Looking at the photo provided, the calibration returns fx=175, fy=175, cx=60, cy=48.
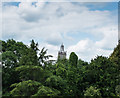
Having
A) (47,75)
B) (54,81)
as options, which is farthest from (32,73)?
(54,81)

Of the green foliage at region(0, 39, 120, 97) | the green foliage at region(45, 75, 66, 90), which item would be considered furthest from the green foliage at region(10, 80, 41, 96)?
the green foliage at region(45, 75, 66, 90)

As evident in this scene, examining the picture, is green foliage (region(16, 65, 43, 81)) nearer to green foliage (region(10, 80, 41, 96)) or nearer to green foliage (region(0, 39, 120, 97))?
green foliage (region(0, 39, 120, 97))

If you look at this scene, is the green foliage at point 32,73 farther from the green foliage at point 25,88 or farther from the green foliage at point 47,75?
the green foliage at point 25,88

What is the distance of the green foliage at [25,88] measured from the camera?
9.84 meters

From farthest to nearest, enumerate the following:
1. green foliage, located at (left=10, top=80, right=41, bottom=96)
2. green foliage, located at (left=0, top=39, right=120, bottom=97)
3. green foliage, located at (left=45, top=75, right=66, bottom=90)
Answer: green foliage, located at (left=45, top=75, right=66, bottom=90), green foliage, located at (left=0, top=39, right=120, bottom=97), green foliage, located at (left=10, top=80, right=41, bottom=96)

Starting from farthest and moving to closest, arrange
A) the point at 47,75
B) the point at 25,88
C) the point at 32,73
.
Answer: the point at 47,75 → the point at 32,73 → the point at 25,88

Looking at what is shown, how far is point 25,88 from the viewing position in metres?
9.95

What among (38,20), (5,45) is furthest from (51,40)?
(5,45)

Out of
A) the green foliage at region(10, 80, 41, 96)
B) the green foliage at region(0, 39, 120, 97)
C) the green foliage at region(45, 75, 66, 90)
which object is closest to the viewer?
the green foliage at region(10, 80, 41, 96)

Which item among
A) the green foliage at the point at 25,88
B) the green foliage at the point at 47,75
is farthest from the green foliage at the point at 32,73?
the green foliage at the point at 25,88

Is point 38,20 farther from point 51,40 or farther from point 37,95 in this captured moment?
point 37,95

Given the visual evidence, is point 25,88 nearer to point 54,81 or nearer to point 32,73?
point 32,73

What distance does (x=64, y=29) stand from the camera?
1370 cm

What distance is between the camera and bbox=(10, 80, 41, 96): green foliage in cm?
984
